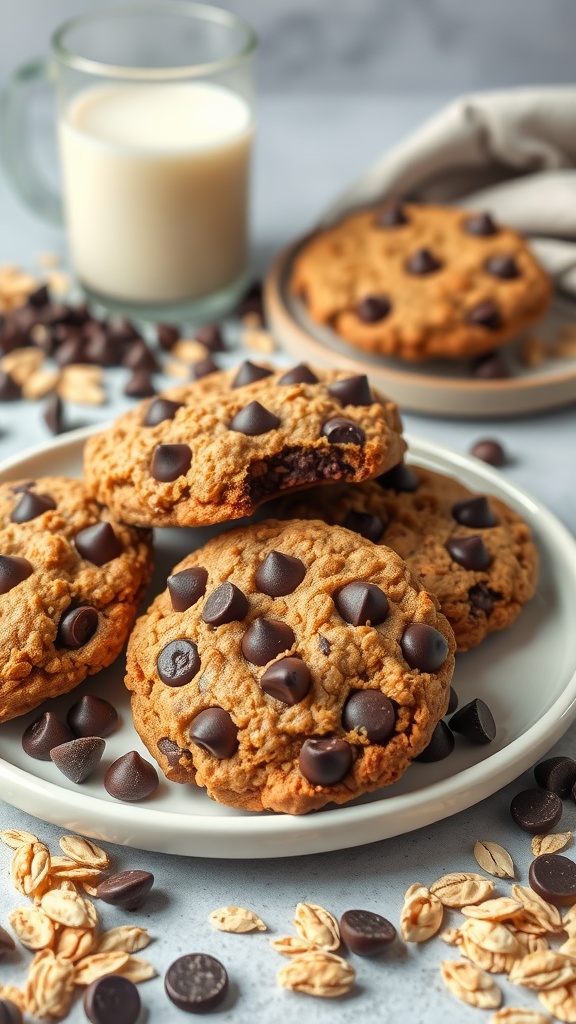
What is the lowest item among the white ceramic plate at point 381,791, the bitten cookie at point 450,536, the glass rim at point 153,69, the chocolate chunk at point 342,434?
the white ceramic plate at point 381,791

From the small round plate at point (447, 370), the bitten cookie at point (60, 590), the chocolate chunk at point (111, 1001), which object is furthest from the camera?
the small round plate at point (447, 370)

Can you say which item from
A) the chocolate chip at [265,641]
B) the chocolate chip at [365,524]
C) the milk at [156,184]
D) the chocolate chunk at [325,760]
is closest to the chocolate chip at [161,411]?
the chocolate chip at [365,524]

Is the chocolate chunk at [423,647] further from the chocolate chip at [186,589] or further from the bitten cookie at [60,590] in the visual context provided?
→ the bitten cookie at [60,590]

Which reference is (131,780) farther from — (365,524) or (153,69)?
(153,69)

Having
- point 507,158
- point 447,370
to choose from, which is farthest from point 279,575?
point 507,158

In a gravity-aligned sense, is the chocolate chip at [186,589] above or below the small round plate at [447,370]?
above

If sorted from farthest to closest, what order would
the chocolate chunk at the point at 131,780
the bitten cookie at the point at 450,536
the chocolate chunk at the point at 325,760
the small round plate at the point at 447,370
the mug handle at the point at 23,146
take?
1. the mug handle at the point at 23,146
2. the small round plate at the point at 447,370
3. the bitten cookie at the point at 450,536
4. the chocolate chunk at the point at 131,780
5. the chocolate chunk at the point at 325,760

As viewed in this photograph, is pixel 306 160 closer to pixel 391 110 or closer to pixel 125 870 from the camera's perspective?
pixel 391 110

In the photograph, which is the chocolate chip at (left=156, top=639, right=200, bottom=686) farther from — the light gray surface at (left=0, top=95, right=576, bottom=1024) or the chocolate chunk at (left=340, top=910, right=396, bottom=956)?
the chocolate chunk at (left=340, top=910, right=396, bottom=956)
